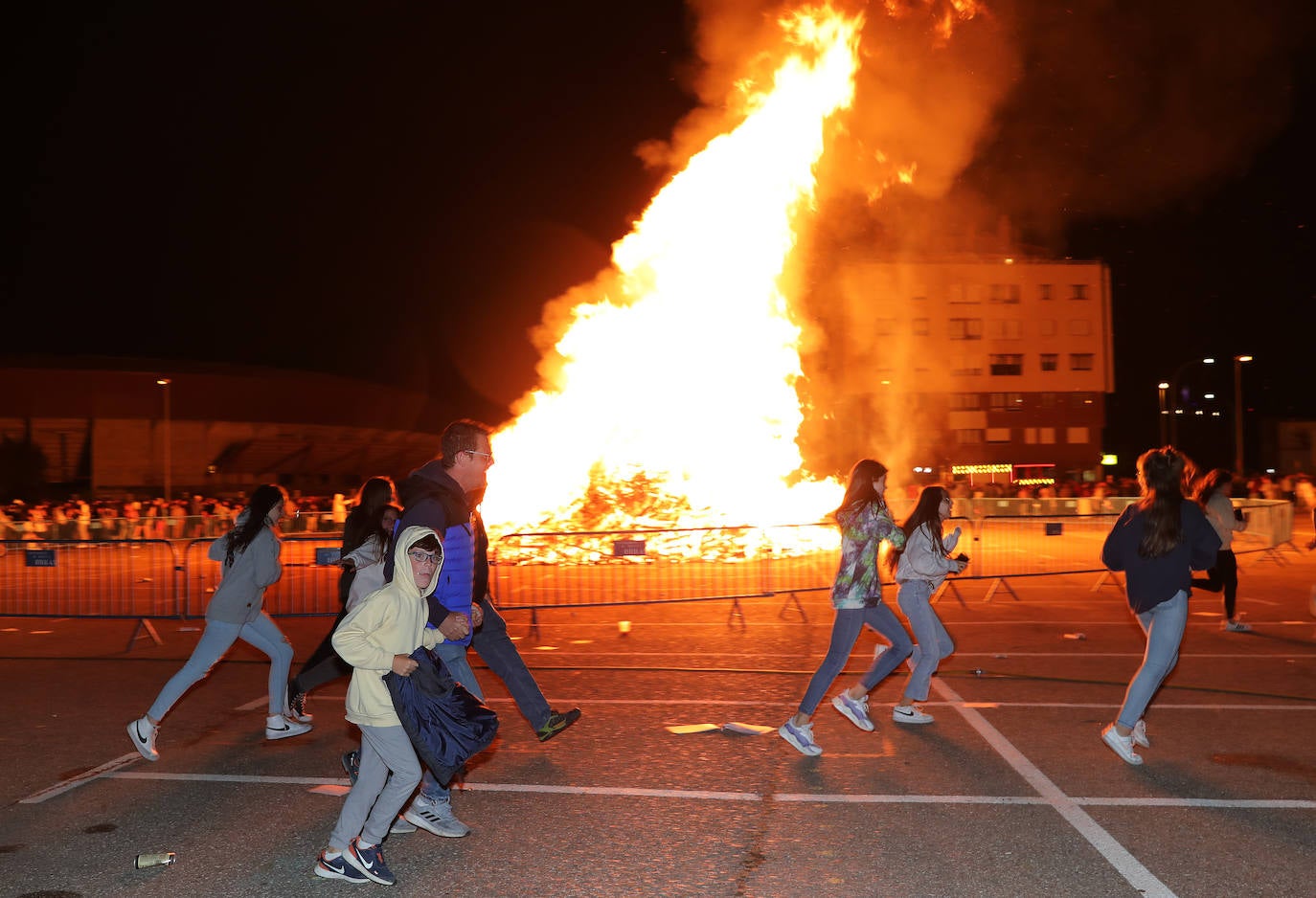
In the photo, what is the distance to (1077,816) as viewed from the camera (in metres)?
4.85

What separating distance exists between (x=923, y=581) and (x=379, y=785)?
3921 millimetres

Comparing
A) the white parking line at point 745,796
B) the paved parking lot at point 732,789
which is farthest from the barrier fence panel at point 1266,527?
the white parking line at point 745,796

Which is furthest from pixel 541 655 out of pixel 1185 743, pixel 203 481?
pixel 203 481

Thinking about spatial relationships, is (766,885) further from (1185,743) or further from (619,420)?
(619,420)

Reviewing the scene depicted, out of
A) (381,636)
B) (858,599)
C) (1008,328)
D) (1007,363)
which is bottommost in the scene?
(858,599)

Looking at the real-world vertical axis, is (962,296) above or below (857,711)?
above

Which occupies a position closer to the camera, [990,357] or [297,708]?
[297,708]

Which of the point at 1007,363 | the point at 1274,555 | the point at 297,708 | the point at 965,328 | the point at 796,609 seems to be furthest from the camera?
the point at 1007,363

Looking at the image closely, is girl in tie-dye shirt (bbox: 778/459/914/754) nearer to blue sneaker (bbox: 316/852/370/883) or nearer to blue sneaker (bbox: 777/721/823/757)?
blue sneaker (bbox: 777/721/823/757)

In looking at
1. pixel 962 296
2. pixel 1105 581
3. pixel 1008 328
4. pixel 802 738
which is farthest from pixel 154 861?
pixel 1008 328

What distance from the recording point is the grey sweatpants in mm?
4258

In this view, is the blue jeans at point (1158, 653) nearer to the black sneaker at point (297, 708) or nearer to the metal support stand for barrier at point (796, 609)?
the black sneaker at point (297, 708)

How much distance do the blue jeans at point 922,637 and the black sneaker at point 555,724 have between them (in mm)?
2185

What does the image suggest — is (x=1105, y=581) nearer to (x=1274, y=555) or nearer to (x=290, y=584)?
(x=1274, y=555)
